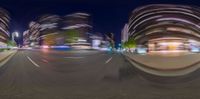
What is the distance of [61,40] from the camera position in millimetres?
64688

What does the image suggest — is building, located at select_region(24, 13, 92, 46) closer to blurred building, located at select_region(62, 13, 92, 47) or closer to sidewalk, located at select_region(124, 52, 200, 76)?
blurred building, located at select_region(62, 13, 92, 47)

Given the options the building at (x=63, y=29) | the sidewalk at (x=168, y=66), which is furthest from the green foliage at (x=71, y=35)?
the sidewalk at (x=168, y=66)

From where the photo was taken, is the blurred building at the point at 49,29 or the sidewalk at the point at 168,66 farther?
the blurred building at the point at 49,29

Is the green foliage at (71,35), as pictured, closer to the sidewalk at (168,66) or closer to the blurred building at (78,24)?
the blurred building at (78,24)

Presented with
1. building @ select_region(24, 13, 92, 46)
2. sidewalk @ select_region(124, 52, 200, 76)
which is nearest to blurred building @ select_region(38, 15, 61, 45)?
Result: building @ select_region(24, 13, 92, 46)

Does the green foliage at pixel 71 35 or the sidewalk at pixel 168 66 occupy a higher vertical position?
the green foliage at pixel 71 35

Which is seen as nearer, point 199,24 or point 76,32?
point 76,32

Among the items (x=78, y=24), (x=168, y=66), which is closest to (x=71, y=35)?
(x=78, y=24)

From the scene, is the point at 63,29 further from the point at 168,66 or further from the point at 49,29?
the point at 168,66

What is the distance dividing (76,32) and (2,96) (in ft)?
176

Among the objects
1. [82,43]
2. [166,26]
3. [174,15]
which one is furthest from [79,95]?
[166,26]

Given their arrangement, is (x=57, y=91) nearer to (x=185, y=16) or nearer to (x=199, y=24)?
(x=185, y=16)

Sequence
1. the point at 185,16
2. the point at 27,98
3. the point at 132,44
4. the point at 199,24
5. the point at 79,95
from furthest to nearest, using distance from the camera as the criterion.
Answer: the point at 132,44
the point at 199,24
the point at 185,16
the point at 79,95
the point at 27,98

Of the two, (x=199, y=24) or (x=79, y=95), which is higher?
(x=199, y=24)
